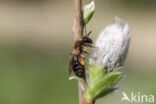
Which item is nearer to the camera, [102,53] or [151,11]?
[102,53]

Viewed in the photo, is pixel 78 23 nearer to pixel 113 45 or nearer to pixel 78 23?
pixel 78 23

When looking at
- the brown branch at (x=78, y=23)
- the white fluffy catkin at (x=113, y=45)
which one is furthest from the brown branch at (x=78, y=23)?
the white fluffy catkin at (x=113, y=45)

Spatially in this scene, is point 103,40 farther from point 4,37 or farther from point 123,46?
point 4,37

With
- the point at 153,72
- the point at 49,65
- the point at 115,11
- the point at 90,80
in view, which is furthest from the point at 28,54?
the point at 90,80

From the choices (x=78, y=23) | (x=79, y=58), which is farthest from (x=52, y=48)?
(x=78, y=23)

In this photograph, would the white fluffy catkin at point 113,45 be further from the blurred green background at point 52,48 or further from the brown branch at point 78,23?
the blurred green background at point 52,48

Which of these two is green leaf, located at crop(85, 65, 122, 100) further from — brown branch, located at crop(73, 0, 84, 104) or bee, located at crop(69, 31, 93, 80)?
brown branch, located at crop(73, 0, 84, 104)

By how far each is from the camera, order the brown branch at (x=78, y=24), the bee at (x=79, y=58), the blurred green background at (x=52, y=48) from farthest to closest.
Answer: the blurred green background at (x=52, y=48) → the bee at (x=79, y=58) → the brown branch at (x=78, y=24)
